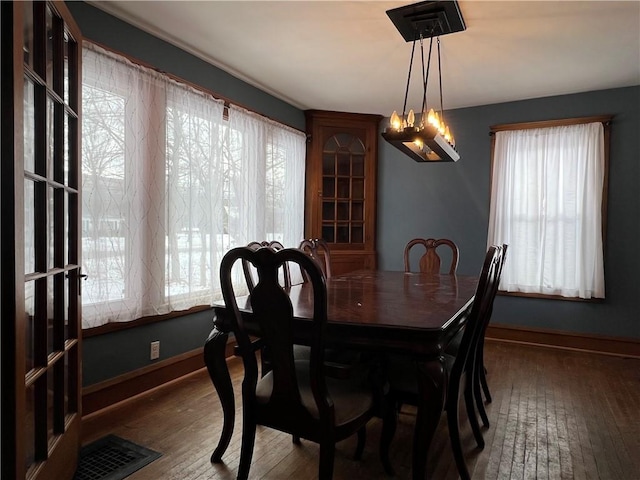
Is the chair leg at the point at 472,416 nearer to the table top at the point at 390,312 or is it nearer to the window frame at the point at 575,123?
the table top at the point at 390,312

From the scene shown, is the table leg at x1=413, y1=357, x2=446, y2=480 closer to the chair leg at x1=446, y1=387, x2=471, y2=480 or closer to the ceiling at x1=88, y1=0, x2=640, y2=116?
the chair leg at x1=446, y1=387, x2=471, y2=480

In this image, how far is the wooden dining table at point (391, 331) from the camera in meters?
1.60

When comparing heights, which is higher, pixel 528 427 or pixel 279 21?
pixel 279 21

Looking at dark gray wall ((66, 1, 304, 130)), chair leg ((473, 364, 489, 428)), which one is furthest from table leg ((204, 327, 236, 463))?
dark gray wall ((66, 1, 304, 130))

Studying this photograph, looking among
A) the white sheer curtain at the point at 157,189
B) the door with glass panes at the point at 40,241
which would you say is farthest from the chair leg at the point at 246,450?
the white sheer curtain at the point at 157,189

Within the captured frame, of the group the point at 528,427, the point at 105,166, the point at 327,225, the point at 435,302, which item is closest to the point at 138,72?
the point at 105,166

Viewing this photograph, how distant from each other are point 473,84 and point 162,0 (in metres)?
2.68

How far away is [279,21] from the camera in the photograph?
2.67 meters

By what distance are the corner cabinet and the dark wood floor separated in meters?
2.08

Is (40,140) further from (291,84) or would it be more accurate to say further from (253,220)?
(291,84)

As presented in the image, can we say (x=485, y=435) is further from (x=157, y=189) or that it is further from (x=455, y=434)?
(x=157, y=189)

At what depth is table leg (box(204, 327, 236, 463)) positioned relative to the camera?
1929mm

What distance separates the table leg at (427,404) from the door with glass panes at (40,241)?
137 cm

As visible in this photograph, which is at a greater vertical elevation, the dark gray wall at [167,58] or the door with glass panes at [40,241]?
the dark gray wall at [167,58]
